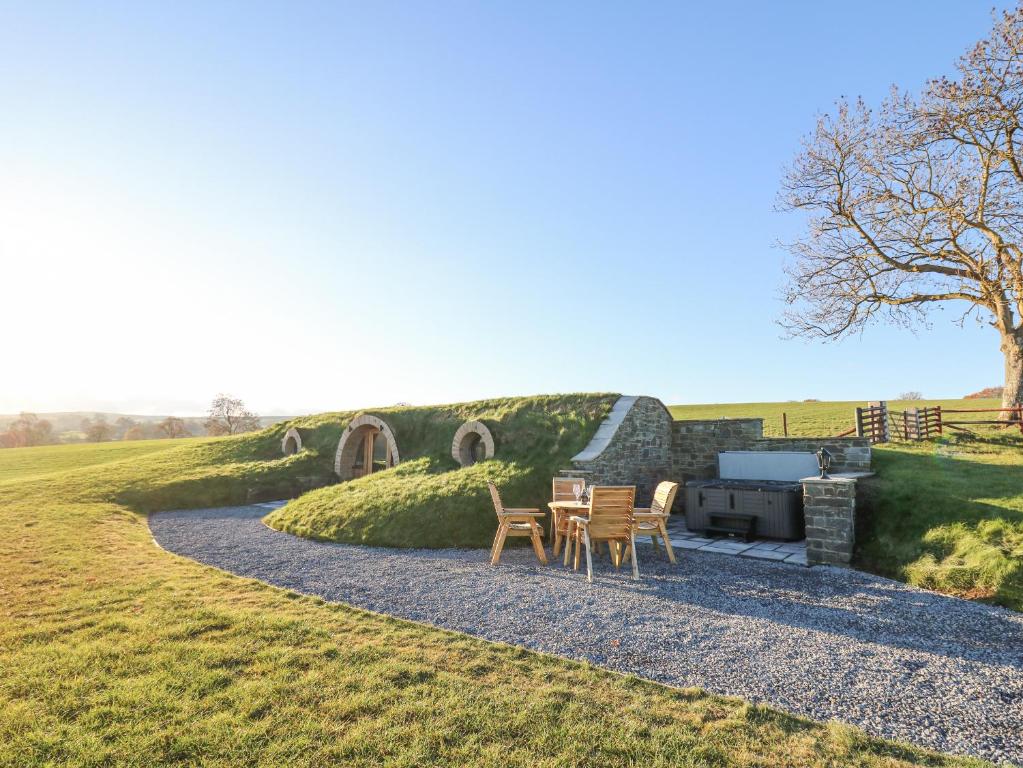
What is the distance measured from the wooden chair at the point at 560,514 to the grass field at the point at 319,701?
3.77 m

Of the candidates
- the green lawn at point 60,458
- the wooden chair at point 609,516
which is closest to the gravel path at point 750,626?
the wooden chair at point 609,516

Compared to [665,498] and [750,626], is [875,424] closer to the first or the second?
[665,498]

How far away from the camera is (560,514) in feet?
27.8

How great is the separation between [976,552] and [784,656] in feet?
14.6

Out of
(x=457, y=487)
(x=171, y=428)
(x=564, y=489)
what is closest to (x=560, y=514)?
(x=564, y=489)

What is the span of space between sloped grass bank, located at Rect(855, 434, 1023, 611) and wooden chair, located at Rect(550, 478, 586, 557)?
437cm

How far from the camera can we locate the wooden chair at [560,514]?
335 inches

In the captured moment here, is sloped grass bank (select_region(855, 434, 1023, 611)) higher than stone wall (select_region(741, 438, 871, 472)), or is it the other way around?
stone wall (select_region(741, 438, 871, 472))

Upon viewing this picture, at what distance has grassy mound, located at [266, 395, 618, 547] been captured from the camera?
33.3ft

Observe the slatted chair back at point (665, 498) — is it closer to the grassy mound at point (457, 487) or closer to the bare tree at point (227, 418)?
the grassy mound at point (457, 487)

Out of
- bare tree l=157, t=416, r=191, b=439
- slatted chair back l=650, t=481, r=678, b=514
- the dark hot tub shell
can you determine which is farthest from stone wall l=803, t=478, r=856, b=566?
bare tree l=157, t=416, r=191, b=439

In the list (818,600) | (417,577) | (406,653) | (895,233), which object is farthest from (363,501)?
(895,233)

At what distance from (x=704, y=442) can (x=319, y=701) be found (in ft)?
36.6

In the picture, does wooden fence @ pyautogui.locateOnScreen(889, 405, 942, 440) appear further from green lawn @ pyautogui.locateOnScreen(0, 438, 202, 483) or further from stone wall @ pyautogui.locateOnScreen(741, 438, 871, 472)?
green lawn @ pyautogui.locateOnScreen(0, 438, 202, 483)
